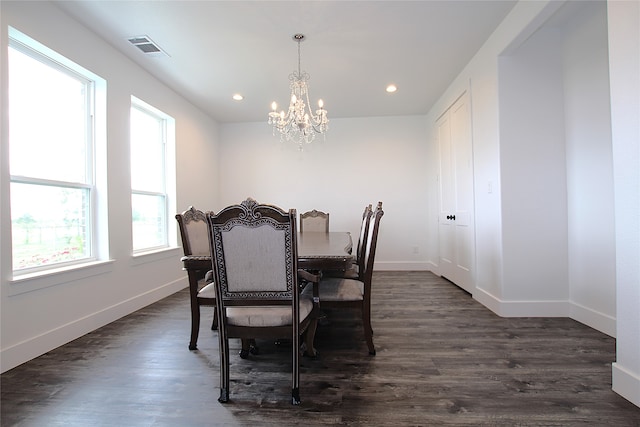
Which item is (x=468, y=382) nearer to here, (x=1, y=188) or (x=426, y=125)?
(x=1, y=188)

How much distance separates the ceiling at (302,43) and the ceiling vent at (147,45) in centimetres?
5

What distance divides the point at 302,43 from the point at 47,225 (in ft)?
8.69

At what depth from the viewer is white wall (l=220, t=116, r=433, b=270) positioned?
5051 millimetres

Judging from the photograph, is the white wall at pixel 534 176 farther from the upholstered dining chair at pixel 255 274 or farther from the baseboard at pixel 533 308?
the upholstered dining chair at pixel 255 274

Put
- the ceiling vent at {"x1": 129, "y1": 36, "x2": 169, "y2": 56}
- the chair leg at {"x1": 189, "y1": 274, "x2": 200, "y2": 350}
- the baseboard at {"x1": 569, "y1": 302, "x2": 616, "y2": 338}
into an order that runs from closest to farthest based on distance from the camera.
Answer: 1. the chair leg at {"x1": 189, "y1": 274, "x2": 200, "y2": 350}
2. the baseboard at {"x1": 569, "y1": 302, "x2": 616, "y2": 338}
3. the ceiling vent at {"x1": 129, "y1": 36, "x2": 169, "y2": 56}

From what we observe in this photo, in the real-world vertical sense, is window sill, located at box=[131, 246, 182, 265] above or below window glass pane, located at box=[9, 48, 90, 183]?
below

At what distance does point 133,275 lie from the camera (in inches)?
121

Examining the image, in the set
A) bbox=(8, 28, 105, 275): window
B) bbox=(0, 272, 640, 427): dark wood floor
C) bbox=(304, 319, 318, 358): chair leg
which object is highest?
bbox=(8, 28, 105, 275): window

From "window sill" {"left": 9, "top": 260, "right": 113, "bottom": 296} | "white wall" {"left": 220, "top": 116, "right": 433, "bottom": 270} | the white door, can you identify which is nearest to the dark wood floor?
"window sill" {"left": 9, "top": 260, "right": 113, "bottom": 296}

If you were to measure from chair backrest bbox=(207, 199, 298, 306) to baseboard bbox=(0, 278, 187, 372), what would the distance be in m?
1.63

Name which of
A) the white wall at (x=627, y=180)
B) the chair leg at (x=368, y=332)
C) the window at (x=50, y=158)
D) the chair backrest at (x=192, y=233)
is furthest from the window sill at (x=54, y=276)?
the white wall at (x=627, y=180)

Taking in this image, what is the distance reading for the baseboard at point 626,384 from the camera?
1418 mm

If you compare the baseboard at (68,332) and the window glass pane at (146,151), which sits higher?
the window glass pane at (146,151)

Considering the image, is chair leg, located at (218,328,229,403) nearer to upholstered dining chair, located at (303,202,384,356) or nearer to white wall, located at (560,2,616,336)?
upholstered dining chair, located at (303,202,384,356)
